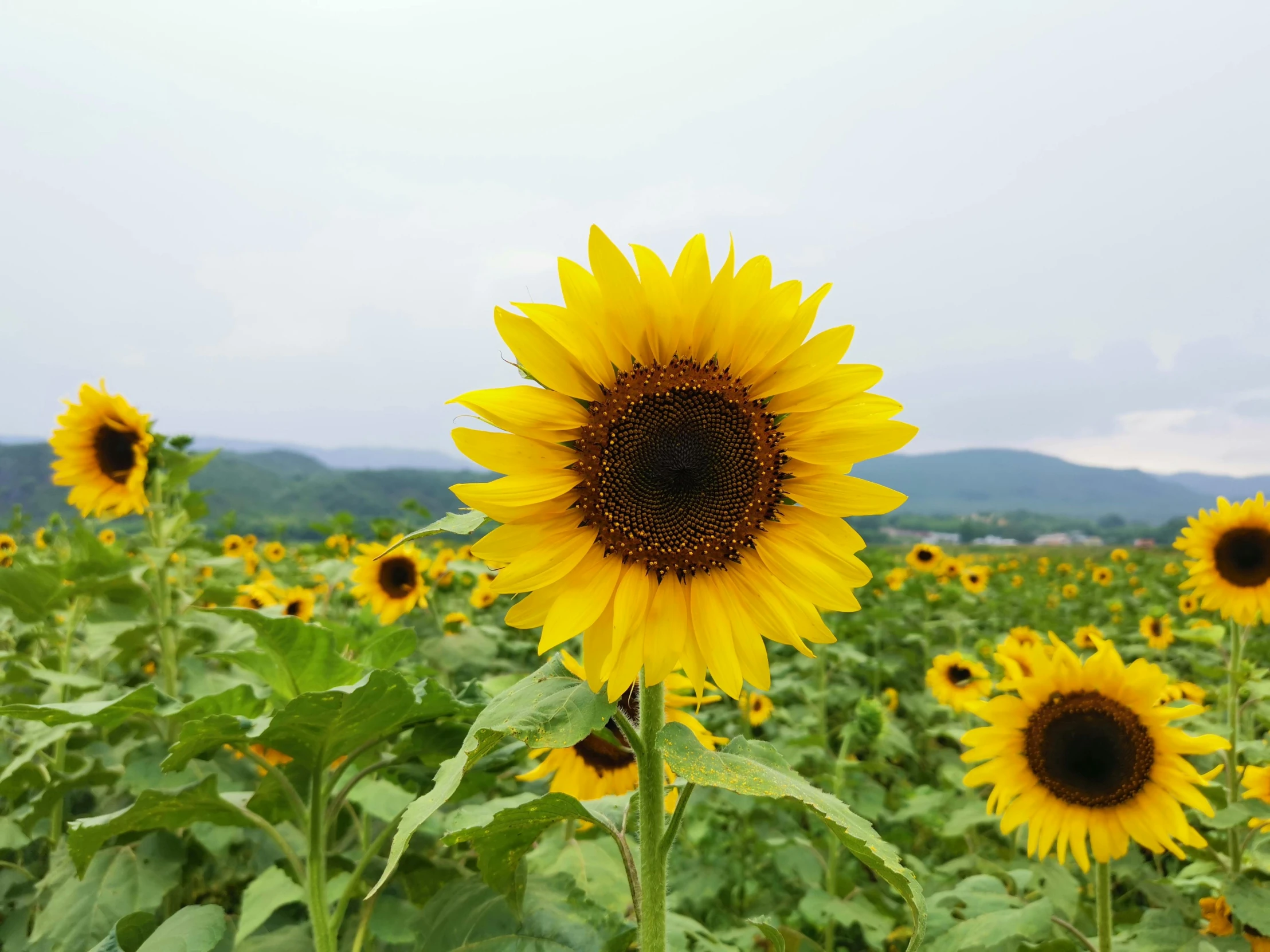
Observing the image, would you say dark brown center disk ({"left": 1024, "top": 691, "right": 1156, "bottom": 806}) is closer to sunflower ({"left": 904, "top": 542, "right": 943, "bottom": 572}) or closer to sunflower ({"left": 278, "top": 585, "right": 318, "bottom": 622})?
sunflower ({"left": 278, "top": 585, "right": 318, "bottom": 622})

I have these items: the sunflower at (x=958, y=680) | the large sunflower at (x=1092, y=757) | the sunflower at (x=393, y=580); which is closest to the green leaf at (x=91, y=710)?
the large sunflower at (x=1092, y=757)

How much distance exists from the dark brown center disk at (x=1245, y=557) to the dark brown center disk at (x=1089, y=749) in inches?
84.9

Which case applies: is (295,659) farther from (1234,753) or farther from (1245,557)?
(1245,557)

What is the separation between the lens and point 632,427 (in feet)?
4.94

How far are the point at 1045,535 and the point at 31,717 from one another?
75007 millimetres

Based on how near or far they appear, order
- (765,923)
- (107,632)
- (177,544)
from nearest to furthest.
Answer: (765,923) < (107,632) < (177,544)

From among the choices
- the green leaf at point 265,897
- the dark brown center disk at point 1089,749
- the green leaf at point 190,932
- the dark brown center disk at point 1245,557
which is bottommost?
the green leaf at point 265,897

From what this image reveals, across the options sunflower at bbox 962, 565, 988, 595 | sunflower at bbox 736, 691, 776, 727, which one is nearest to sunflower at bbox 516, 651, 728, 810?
sunflower at bbox 736, 691, 776, 727

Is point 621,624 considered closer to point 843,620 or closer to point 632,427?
point 632,427

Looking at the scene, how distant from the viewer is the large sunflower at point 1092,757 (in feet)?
8.18

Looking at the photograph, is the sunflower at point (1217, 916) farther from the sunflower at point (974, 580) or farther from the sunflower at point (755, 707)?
the sunflower at point (974, 580)

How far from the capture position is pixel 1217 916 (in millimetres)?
2760

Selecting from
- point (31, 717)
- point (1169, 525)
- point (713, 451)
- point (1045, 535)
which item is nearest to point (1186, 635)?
point (713, 451)

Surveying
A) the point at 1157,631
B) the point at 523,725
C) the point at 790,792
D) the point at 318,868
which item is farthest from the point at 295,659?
the point at 1157,631
